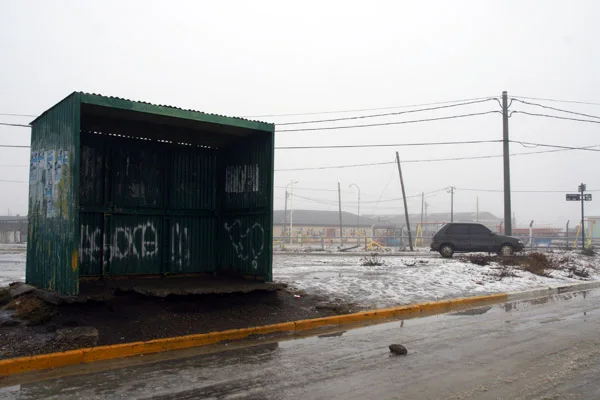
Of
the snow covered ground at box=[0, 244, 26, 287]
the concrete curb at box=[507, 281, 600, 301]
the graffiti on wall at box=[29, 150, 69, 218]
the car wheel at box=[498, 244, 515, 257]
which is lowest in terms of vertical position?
the concrete curb at box=[507, 281, 600, 301]

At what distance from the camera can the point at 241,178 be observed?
37.1ft

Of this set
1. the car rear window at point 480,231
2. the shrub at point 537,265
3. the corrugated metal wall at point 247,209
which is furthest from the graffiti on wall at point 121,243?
the car rear window at point 480,231

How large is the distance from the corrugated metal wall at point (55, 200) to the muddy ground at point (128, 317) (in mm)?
509

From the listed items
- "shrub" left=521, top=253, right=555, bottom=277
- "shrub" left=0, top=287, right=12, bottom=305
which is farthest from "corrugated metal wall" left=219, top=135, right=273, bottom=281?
"shrub" left=521, top=253, right=555, bottom=277

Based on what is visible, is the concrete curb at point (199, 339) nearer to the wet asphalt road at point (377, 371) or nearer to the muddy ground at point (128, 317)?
the muddy ground at point (128, 317)

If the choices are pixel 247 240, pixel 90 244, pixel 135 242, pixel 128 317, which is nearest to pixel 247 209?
pixel 247 240

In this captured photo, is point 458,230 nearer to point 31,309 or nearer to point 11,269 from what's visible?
point 11,269

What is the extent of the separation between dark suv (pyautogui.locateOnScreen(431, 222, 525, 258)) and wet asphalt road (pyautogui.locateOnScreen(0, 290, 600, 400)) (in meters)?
15.6

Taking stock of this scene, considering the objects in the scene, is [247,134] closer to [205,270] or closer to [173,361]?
[205,270]

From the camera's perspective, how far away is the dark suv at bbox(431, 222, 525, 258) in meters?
23.9

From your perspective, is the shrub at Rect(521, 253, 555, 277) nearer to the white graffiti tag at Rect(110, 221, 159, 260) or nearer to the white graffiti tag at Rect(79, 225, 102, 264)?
the white graffiti tag at Rect(110, 221, 159, 260)

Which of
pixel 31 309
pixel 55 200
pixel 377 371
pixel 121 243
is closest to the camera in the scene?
pixel 377 371

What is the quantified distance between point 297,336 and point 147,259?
4.12 m

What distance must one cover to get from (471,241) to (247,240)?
53.8ft
